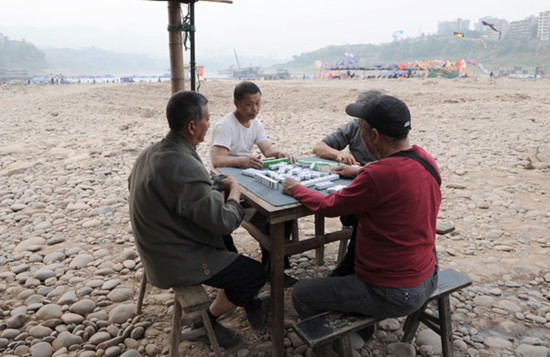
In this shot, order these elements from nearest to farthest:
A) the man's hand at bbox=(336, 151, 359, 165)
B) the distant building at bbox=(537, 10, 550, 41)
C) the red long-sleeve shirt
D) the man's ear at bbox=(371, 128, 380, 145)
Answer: the red long-sleeve shirt → the man's ear at bbox=(371, 128, 380, 145) → the man's hand at bbox=(336, 151, 359, 165) → the distant building at bbox=(537, 10, 550, 41)

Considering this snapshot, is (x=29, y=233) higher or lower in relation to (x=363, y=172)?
lower

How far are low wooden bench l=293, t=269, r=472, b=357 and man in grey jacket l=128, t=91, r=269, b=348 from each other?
2.20ft

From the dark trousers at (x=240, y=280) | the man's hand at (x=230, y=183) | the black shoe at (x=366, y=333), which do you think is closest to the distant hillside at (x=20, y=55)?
the man's hand at (x=230, y=183)

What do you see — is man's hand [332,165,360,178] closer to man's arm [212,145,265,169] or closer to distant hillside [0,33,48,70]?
man's arm [212,145,265,169]

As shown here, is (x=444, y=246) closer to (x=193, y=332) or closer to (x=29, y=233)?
(x=193, y=332)

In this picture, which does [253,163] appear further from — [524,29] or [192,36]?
[524,29]

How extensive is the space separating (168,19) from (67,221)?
9.99 ft

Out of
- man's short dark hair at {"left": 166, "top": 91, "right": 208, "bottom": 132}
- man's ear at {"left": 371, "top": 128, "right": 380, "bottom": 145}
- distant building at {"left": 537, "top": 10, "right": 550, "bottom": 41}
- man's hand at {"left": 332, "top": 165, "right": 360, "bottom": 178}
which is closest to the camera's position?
man's ear at {"left": 371, "top": 128, "right": 380, "bottom": 145}

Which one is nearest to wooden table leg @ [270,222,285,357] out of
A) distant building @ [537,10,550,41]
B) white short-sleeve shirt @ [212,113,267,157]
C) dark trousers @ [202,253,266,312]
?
dark trousers @ [202,253,266,312]

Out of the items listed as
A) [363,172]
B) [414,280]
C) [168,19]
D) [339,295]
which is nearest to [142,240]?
[339,295]

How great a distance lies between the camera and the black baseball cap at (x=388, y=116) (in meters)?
2.20

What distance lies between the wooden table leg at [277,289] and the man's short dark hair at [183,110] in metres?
0.95

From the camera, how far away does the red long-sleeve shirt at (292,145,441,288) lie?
2180mm

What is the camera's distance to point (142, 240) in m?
2.55
